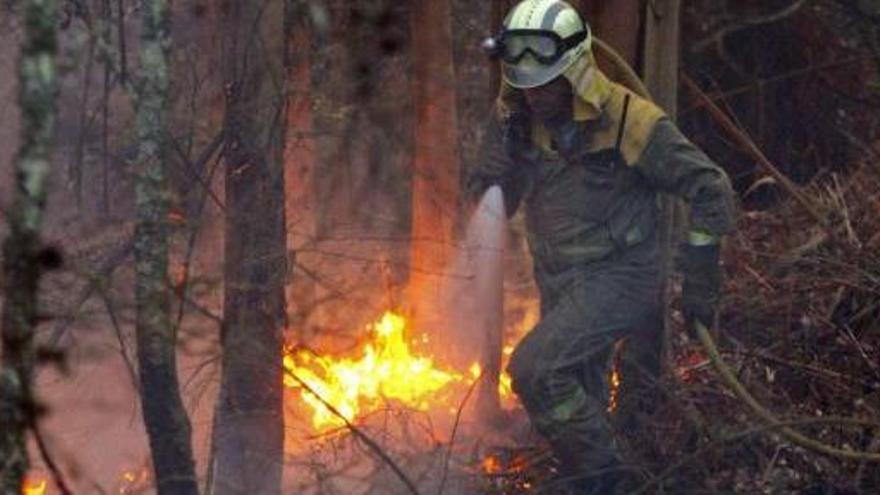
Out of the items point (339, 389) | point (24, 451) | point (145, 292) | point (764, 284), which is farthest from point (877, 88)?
point (24, 451)

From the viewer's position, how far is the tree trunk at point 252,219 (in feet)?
20.8

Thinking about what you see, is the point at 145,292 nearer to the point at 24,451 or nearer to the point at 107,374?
the point at 24,451

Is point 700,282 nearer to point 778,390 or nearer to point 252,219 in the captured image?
point 778,390

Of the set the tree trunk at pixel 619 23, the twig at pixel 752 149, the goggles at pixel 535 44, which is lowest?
the twig at pixel 752 149

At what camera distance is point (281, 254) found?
623cm

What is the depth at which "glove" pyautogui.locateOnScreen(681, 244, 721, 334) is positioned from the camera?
6.02 metres

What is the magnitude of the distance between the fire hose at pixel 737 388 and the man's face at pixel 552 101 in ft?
1.58

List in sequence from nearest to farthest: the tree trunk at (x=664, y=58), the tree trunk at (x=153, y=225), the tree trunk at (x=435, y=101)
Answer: the tree trunk at (x=153, y=225) < the tree trunk at (x=664, y=58) < the tree trunk at (x=435, y=101)

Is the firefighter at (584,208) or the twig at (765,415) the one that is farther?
the firefighter at (584,208)

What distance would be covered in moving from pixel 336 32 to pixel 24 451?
7.01 meters

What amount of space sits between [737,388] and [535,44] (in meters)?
1.73

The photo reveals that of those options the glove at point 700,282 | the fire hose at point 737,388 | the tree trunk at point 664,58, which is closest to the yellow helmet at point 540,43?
the fire hose at point 737,388

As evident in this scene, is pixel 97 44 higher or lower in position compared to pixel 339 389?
higher

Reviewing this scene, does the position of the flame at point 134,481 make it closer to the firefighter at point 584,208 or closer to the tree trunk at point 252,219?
the tree trunk at point 252,219
